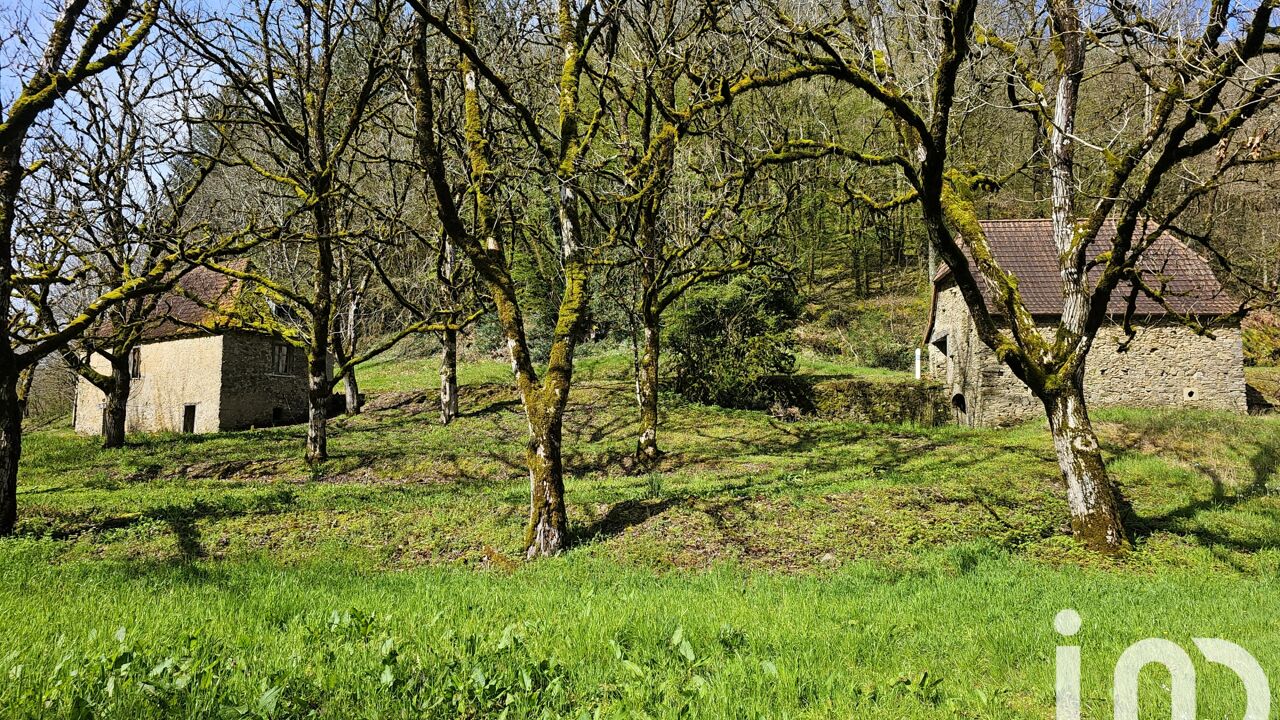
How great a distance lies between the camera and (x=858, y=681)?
3896 millimetres

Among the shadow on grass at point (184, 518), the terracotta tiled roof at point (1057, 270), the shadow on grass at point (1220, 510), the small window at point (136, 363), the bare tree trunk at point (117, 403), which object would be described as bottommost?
the shadow on grass at point (184, 518)

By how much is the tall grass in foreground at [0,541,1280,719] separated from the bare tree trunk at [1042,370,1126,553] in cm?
145

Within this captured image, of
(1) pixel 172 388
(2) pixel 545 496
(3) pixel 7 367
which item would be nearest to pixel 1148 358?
(2) pixel 545 496

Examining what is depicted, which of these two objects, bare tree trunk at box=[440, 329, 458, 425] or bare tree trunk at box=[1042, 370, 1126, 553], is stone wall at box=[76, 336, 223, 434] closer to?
bare tree trunk at box=[440, 329, 458, 425]

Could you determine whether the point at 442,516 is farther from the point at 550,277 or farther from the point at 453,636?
the point at 550,277

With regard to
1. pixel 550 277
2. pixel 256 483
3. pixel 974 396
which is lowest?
pixel 256 483

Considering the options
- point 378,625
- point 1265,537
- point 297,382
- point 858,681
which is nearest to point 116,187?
point 297,382

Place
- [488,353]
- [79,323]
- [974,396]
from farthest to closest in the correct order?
[488,353] < [974,396] < [79,323]

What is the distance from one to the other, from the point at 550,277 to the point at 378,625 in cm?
2560

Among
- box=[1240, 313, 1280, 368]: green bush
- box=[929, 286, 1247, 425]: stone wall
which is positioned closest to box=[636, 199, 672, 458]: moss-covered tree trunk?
box=[1240, 313, 1280, 368]: green bush

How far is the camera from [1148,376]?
22.0 m

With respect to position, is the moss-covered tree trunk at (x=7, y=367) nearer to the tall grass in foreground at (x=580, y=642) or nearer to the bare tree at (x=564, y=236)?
the tall grass in foreground at (x=580, y=642)

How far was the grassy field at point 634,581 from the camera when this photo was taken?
3506 millimetres

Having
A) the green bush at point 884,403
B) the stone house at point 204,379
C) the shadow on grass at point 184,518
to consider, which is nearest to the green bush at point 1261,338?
the green bush at point 884,403
